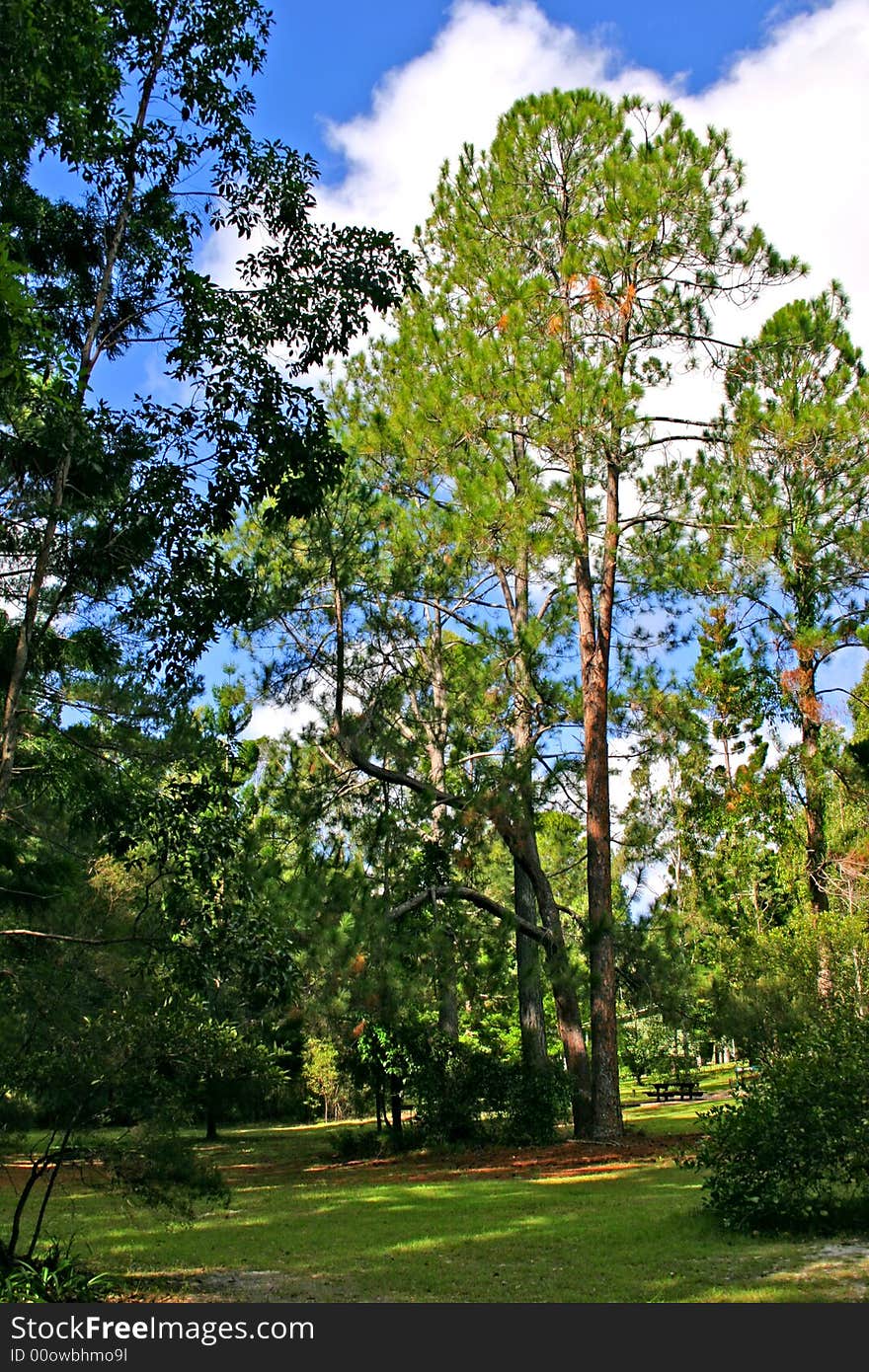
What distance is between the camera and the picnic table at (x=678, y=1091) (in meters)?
24.9

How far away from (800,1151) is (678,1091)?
20.1 m

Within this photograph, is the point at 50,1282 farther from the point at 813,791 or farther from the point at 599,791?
the point at 813,791

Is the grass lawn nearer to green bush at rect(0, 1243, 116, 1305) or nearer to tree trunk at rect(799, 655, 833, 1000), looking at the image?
green bush at rect(0, 1243, 116, 1305)

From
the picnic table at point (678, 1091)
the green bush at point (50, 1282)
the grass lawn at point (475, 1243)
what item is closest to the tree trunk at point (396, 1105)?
the grass lawn at point (475, 1243)

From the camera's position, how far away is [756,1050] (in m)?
9.95

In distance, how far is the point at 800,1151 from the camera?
24.8 feet

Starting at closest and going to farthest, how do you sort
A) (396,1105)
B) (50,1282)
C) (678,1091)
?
(50,1282) → (396,1105) → (678,1091)

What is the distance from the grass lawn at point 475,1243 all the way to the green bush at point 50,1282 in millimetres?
289

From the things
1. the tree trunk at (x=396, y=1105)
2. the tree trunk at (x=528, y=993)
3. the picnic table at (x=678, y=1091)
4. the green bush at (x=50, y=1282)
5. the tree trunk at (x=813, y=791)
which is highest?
the tree trunk at (x=813, y=791)

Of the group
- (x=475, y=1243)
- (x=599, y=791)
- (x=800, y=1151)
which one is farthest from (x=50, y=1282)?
(x=599, y=791)

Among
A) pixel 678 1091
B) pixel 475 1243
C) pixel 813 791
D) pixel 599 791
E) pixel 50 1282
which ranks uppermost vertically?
pixel 813 791

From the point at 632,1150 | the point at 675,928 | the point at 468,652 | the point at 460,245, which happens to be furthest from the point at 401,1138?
the point at 460,245

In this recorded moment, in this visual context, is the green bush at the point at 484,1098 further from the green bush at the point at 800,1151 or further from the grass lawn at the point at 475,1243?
the green bush at the point at 800,1151
